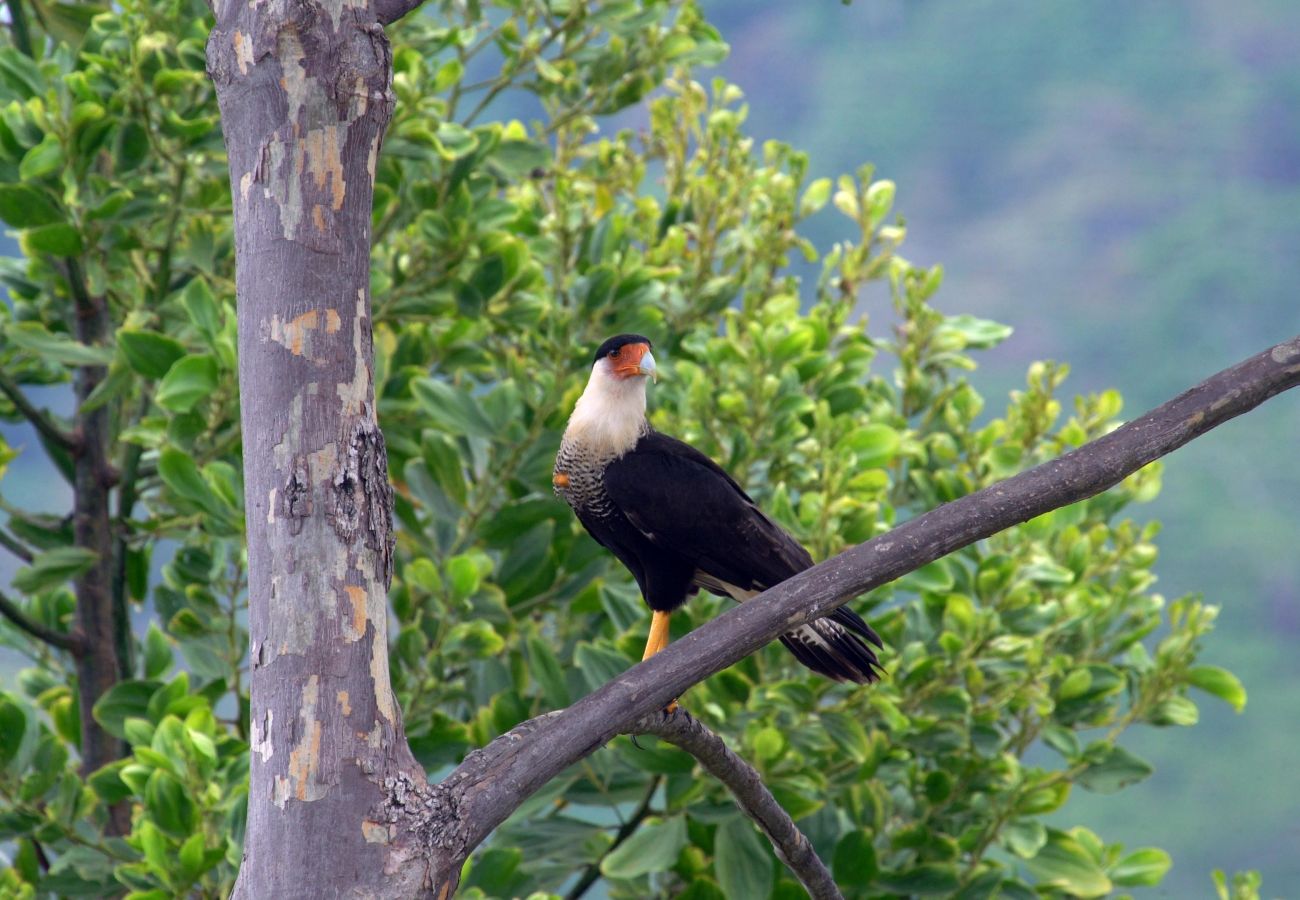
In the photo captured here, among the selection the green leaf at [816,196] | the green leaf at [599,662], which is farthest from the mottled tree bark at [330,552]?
the green leaf at [816,196]

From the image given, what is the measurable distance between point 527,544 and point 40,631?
1109 millimetres

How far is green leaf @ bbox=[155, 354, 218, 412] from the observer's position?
2607mm

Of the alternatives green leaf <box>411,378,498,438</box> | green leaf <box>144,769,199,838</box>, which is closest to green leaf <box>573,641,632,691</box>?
green leaf <box>411,378,498,438</box>

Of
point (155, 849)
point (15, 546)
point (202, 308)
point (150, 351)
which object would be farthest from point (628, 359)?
point (15, 546)

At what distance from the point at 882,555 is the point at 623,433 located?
3.19 feet

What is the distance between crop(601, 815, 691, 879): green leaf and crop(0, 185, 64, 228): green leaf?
1782mm

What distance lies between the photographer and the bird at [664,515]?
8.00 ft

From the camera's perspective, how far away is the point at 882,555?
1.66 meters

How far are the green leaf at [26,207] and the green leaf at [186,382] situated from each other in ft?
1.76

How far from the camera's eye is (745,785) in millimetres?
1951

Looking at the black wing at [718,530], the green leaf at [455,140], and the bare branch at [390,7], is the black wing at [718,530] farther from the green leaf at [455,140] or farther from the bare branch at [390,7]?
the bare branch at [390,7]

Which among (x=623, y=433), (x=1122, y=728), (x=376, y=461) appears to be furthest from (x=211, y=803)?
(x=1122, y=728)

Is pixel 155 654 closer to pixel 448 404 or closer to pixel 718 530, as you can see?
pixel 448 404

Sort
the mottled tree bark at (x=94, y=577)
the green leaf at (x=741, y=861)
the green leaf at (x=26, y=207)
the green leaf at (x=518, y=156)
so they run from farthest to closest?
the green leaf at (x=518, y=156), the mottled tree bark at (x=94, y=577), the green leaf at (x=26, y=207), the green leaf at (x=741, y=861)
